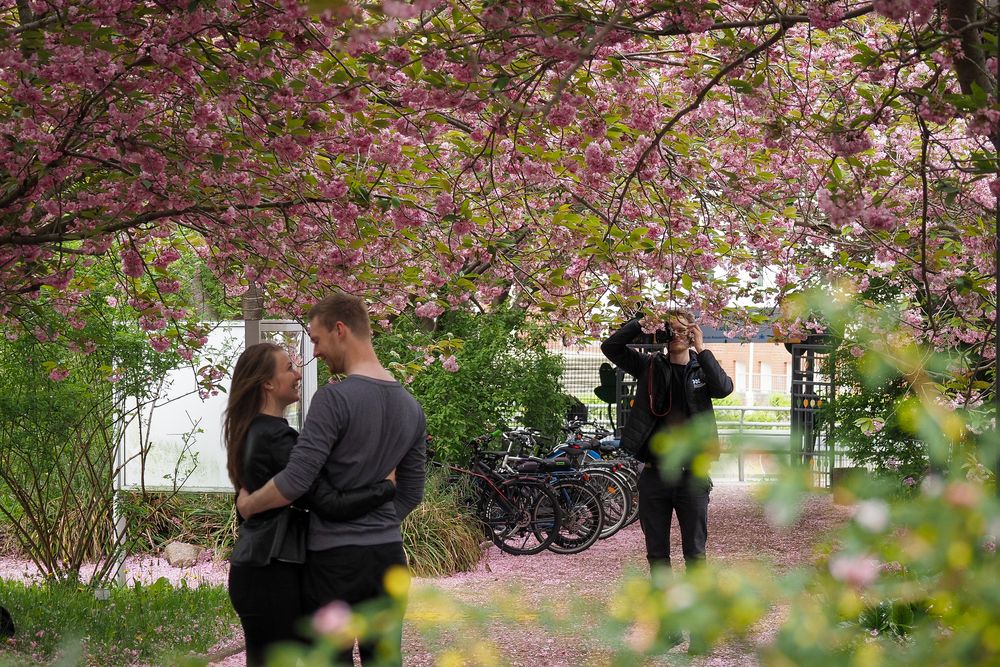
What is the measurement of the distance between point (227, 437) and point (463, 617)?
223 cm

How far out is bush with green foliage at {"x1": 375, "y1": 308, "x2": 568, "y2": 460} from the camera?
9.98 m

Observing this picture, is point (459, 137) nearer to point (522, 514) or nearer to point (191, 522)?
point (522, 514)

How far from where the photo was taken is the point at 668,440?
120 cm

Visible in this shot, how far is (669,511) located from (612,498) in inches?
228

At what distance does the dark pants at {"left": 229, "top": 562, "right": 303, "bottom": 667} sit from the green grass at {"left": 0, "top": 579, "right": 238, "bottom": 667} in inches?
70.6

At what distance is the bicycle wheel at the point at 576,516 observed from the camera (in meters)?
9.71

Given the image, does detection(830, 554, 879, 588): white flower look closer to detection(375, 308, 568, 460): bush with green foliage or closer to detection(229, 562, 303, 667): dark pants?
detection(229, 562, 303, 667): dark pants

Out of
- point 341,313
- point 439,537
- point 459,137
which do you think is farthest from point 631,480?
point 341,313

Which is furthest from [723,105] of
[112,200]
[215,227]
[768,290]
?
[112,200]

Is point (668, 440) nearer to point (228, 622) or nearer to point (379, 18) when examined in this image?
point (379, 18)

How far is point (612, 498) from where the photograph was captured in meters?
10.7

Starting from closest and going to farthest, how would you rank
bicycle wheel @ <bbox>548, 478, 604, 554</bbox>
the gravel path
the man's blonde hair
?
the man's blonde hair, the gravel path, bicycle wheel @ <bbox>548, 478, 604, 554</bbox>

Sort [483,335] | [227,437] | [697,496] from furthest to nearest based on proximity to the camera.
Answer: [483,335] → [697,496] → [227,437]

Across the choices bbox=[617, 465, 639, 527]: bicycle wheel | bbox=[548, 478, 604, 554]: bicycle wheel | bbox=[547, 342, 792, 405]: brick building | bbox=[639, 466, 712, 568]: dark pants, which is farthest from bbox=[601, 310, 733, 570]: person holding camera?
bbox=[547, 342, 792, 405]: brick building
